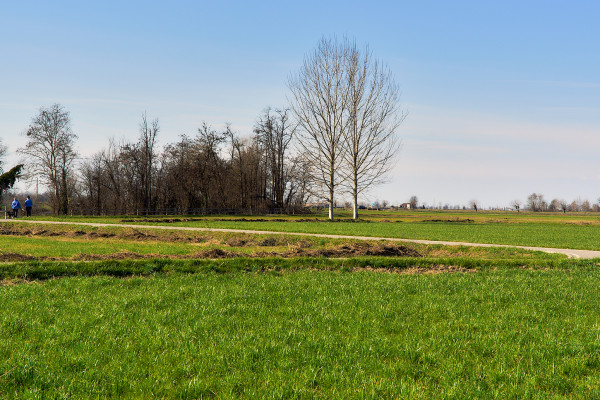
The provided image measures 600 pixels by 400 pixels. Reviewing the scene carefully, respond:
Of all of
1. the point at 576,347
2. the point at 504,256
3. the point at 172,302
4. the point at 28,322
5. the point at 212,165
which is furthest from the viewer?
the point at 212,165

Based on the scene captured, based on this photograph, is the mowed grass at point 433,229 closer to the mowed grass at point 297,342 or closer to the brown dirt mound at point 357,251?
the brown dirt mound at point 357,251

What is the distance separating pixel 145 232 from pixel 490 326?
25.5 metres

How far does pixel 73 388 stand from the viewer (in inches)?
197

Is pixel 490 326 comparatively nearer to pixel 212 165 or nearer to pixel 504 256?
pixel 504 256

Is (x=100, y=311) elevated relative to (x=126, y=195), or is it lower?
lower

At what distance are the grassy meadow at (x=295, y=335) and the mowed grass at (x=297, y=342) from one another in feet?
0.08

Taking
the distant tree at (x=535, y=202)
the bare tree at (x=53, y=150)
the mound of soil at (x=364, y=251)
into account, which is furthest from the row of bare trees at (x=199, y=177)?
the distant tree at (x=535, y=202)

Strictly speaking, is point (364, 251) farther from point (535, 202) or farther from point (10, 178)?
point (535, 202)

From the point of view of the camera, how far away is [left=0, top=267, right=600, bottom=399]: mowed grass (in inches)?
201

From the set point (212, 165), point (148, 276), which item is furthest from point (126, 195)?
point (148, 276)

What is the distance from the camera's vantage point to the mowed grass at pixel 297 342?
16.7 ft

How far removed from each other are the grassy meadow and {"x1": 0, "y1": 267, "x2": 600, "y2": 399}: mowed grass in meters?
0.02

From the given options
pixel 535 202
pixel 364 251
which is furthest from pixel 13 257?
pixel 535 202

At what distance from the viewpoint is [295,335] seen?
6.84m
